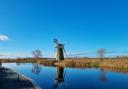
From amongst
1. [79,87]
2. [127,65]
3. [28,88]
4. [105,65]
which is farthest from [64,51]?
[28,88]

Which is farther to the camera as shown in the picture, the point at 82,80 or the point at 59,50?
the point at 59,50

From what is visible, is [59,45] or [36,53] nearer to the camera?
[59,45]

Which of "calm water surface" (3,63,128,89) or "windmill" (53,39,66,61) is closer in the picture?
"calm water surface" (3,63,128,89)

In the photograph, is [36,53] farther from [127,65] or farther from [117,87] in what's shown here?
[117,87]

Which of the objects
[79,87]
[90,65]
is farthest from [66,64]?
[79,87]

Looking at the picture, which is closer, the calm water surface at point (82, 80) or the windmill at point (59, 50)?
the calm water surface at point (82, 80)

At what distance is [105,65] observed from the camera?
49.0 metres

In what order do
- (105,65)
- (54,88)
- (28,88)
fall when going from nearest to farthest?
(28,88) → (54,88) → (105,65)

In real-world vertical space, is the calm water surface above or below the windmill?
below

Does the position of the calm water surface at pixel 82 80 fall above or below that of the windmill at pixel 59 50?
below

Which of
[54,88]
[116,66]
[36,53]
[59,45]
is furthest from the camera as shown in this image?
[36,53]

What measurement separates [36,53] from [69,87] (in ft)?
407

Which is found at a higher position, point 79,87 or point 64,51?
point 64,51

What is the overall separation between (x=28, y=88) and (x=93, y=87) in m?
9.15
